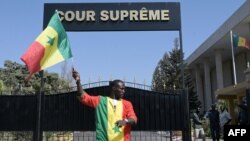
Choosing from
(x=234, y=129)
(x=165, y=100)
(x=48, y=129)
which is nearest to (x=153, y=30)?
(x=165, y=100)

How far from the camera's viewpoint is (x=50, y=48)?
6902mm

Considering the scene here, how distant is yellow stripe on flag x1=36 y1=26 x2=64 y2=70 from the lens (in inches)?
265

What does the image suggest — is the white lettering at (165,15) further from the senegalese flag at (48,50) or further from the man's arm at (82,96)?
the man's arm at (82,96)

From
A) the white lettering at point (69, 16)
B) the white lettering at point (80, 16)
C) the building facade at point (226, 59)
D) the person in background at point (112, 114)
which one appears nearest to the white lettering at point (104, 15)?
the white lettering at point (80, 16)

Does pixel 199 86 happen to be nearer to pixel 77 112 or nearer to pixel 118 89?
pixel 77 112

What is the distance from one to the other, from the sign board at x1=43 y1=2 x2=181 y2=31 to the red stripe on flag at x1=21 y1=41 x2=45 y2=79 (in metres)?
3.87

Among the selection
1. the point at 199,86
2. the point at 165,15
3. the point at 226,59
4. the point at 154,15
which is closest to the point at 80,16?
the point at 154,15

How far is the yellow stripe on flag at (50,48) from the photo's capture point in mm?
6723

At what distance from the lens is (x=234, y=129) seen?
509 cm

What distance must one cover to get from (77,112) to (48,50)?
358 cm

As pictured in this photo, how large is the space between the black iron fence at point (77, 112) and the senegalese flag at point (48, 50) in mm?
3186

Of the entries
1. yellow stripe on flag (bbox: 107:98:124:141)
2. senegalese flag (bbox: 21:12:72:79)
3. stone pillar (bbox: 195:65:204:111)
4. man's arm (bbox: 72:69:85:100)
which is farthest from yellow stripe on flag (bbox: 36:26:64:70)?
stone pillar (bbox: 195:65:204:111)

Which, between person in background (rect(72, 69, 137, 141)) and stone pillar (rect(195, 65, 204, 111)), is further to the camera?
stone pillar (rect(195, 65, 204, 111))

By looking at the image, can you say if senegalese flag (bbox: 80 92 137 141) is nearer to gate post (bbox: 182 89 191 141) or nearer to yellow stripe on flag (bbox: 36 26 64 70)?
yellow stripe on flag (bbox: 36 26 64 70)
